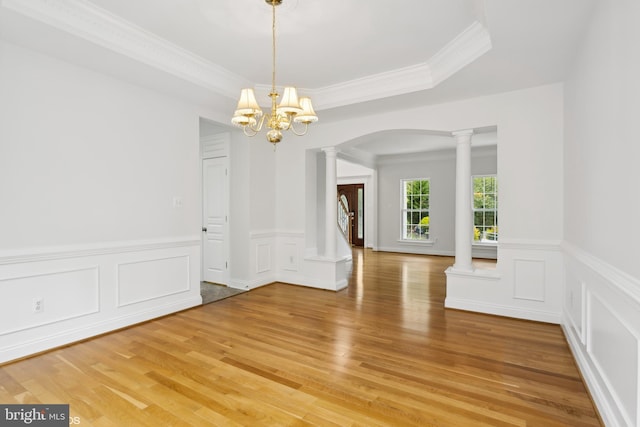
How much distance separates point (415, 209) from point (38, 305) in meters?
8.62

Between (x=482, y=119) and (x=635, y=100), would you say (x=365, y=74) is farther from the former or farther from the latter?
(x=635, y=100)

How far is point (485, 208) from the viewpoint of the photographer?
28.0ft

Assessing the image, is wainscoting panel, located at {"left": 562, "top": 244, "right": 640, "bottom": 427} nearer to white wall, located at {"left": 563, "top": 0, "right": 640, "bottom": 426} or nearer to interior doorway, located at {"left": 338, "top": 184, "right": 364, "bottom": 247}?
white wall, located at {"left": 563, "top": 0, "right": 640, "bottom": 426}

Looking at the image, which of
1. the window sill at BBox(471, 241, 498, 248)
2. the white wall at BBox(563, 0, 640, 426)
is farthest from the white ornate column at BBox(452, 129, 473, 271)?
the window sill at BBox(471, 241, 498, 248)

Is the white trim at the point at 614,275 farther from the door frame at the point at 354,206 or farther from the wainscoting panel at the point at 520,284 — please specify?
the door frame at the point at 354,206

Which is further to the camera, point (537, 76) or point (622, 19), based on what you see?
point (537, 76)

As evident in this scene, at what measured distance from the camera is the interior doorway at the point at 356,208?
429 inches

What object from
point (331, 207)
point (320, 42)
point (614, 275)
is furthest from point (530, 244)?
point (320, 42)

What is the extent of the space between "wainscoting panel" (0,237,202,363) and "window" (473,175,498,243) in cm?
724

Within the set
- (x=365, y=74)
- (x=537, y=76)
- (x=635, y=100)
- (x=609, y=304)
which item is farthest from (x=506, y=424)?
(x=365, y=74)

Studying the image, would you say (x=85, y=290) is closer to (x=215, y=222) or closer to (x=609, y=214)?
(x=215, y=222)

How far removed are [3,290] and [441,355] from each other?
12.1 feet

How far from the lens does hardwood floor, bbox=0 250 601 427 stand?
2025mm

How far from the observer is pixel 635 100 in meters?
1.50
